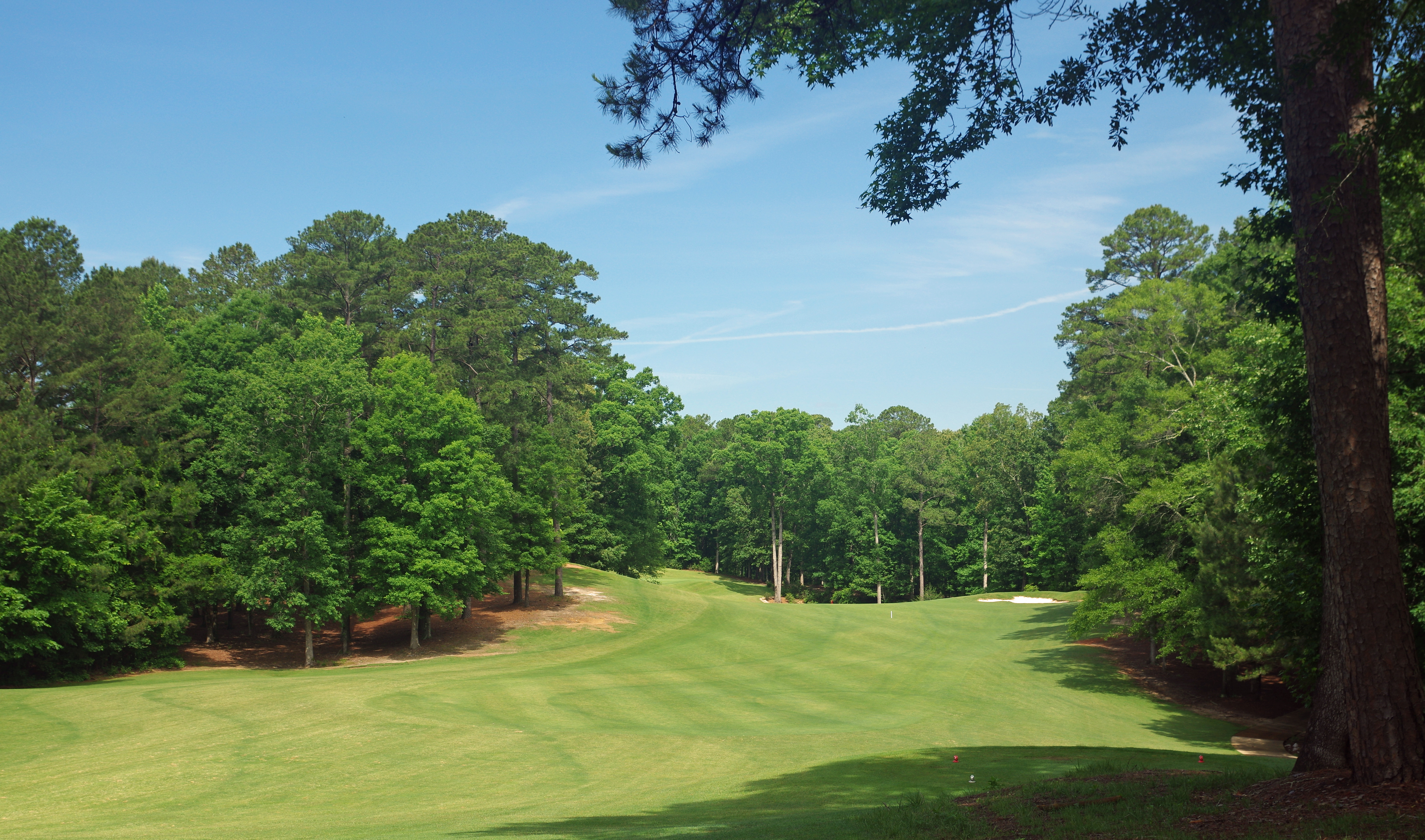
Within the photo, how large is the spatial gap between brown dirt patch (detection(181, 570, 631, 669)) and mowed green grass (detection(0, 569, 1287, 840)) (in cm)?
143

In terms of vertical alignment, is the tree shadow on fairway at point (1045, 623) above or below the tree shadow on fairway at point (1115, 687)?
above

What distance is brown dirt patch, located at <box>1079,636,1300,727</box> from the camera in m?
28.5

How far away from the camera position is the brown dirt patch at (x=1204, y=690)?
28500 mm

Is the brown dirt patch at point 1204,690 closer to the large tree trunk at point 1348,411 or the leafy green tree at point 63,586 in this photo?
the large tree trunk at point 1348,411

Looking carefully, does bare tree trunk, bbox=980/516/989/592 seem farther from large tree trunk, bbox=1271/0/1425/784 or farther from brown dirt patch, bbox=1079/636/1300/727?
large tree trunk, bbox=1271/0/1425/784

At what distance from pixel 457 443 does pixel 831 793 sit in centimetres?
2741

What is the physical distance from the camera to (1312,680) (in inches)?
516

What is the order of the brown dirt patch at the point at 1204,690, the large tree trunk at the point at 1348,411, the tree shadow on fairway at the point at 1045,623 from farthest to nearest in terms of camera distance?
the tree shadow on fairway at the point at 1045,623 < the brown dirt patch at the point at 1204,690 < the large tree trunk at the point at 1348,411

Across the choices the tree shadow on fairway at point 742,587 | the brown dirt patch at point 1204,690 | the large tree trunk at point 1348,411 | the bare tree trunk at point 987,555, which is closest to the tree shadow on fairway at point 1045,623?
the brown dirt patch at point 1204,690

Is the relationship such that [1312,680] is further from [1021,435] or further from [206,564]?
[1021,435]

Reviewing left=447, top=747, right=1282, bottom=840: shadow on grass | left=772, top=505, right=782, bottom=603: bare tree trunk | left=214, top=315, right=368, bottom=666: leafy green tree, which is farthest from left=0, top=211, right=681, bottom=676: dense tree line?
left=447, top=747, right=1282, bottom=840: shadow on grass

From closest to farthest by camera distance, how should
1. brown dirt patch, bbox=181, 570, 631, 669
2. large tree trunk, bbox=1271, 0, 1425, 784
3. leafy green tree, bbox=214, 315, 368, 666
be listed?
large tree trunk, bbox=1271, 0, 1425, 784 < leafy green tree, bbox=214, 315, 368, 666 < brown dirt patch, bbox=181, 570, 631, 669

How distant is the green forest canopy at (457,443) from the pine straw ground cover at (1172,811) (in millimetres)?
4711

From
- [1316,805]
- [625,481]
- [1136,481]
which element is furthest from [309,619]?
[1316,805]
